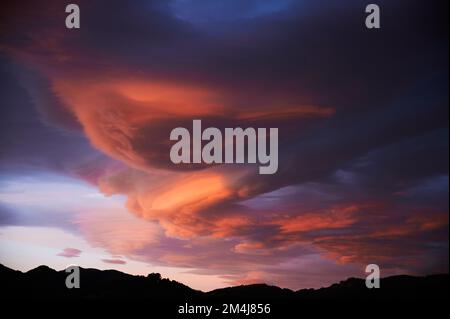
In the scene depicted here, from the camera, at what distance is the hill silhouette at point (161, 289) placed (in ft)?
33.4

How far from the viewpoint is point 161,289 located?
11570mm

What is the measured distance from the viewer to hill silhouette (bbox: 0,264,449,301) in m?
10.2
